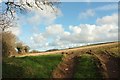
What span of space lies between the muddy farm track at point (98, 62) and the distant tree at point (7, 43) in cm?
662

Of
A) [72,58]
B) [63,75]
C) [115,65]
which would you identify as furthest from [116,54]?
[63,75]

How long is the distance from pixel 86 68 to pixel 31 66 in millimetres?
5193

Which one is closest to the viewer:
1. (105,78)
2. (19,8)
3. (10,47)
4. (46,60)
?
(105,78)

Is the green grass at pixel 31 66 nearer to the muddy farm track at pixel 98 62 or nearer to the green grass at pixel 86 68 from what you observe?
the muddy farm track at pixel 98 62

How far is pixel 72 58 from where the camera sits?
31391mm

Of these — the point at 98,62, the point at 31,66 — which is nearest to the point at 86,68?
the point at 98,62

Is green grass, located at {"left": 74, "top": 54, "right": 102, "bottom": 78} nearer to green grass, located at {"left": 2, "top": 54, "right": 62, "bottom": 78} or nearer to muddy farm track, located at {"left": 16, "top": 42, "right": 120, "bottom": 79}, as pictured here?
muddy farm track, located at {"left": 16, "top": 42, "right": 120, "bottom": 79}

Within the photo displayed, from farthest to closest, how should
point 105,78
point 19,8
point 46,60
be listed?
1. point 46,60
2. point 19,8
3. point 105,78

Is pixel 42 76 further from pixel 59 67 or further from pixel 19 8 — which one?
pixel 19 8

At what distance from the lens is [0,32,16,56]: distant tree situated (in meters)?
34.2

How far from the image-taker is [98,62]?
29312 mm

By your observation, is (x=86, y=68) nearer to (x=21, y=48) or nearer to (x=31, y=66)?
(x=31, y=66)

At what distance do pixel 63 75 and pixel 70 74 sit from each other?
2.16 ft

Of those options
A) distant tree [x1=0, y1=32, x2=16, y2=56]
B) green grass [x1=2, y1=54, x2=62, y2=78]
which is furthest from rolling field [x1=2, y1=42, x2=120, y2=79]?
distant tree [x1=0, y1=32, x2=16, y2=56]
